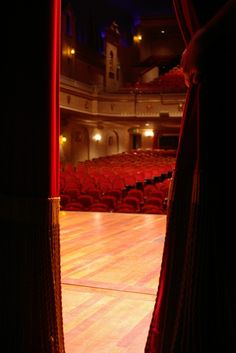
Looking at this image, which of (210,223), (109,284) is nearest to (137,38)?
(109,284)

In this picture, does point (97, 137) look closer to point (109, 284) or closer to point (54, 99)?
point (109, 284)

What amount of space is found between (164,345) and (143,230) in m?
3.08

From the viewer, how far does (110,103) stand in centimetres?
1700

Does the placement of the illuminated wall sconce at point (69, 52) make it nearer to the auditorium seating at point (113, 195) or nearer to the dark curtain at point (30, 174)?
the auditorium seating at point (113, 195)

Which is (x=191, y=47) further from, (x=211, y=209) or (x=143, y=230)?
(x=143, y=230)

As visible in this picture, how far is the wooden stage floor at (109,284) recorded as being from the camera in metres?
1.84

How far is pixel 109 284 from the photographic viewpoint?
2.56 m

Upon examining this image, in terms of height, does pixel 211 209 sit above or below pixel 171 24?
below

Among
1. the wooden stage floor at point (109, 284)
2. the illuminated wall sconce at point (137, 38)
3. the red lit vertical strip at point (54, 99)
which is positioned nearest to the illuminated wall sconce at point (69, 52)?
the illuminated wall sconce at point (137, 38)

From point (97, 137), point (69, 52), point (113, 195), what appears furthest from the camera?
point (97, 137)

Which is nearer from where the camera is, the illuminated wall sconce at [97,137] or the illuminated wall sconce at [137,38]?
the illuminated wall sconce at [97,137]

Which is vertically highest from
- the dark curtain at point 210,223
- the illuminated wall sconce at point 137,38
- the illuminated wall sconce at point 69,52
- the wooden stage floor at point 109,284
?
the illuminated wall sconce at point 137,38

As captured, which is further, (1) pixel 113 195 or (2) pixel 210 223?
(1) pixel 113 195

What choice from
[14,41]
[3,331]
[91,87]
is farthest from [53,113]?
[91,87]
